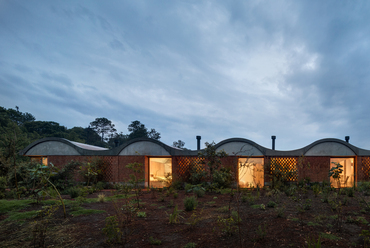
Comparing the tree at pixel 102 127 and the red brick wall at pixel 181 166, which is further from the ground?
the tree at pixel 102 127

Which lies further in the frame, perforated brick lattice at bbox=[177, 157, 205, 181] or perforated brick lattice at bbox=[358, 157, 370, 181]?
perforated brick lattice at bbox=[177, 157, 205, 181]

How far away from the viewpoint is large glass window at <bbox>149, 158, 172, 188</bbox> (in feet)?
35.2

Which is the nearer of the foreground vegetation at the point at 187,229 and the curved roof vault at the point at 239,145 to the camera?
the foreground vegetation at the point at 187,229

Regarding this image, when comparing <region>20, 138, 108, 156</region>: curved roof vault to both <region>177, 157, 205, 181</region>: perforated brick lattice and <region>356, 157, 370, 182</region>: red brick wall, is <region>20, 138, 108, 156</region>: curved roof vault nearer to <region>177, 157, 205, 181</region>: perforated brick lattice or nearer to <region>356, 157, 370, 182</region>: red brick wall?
<region>177, 157, 205, 181</region>: perforated brick lattice

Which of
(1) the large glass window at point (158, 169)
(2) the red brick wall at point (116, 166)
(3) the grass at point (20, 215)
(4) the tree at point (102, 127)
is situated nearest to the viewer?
(3) the grass at point (20, 215)

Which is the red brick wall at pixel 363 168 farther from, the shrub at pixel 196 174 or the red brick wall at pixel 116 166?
the red brick wall at pixel 116 166

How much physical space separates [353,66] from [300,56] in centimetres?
446

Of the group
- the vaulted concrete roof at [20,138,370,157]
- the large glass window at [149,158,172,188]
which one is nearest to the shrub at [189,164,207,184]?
the vaulted concrete roof at [20,138,370,157]

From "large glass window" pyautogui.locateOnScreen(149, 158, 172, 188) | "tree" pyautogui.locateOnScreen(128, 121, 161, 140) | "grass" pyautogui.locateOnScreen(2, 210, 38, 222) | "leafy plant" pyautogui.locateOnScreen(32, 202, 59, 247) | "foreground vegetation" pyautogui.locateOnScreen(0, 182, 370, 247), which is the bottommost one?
"large glass window" pyautogui.locateOnScreen(149, 158, 172, 188)

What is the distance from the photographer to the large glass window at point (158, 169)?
10.7 meters

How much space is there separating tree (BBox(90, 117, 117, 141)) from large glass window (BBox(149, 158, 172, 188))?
27865mm

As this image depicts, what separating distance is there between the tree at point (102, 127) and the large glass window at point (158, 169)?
27.9 m

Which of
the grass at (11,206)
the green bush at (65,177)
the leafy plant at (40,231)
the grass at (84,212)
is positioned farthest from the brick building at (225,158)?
the leafy plant at (40,231)

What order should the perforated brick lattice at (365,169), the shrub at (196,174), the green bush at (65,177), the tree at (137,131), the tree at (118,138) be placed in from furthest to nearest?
the tree at (118,138)
the tree at (137,131)
the perforated brick lattice at (365,169)
the shrub at (196,174)
the green bush at (65,177)
